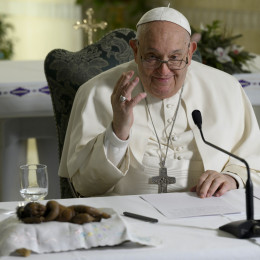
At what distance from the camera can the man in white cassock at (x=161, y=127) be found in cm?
342

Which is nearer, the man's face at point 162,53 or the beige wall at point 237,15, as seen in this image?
the man's face at point 162,53

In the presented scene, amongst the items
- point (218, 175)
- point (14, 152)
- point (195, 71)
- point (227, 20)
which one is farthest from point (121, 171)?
point (227, 20)

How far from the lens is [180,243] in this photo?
2396mm

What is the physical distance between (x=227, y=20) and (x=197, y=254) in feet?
26.5

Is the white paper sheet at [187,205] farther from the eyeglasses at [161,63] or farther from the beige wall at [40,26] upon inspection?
the beige wall at [40,26]

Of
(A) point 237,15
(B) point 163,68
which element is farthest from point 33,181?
(A) point 237,15

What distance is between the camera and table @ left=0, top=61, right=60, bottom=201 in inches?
205

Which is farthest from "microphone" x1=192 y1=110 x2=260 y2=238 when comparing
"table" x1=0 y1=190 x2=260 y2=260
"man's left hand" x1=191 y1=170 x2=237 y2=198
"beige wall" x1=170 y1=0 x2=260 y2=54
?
"beige wall" x1=170 y1=0 x2=260 y2=54

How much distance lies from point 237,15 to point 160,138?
6.55m

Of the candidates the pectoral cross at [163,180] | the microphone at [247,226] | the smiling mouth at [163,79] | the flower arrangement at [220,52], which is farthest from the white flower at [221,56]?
the microphone at [247,226]

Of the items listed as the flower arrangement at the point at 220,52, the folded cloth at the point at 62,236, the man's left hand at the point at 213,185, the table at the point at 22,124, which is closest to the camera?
the folded cloth at the point at 62,236

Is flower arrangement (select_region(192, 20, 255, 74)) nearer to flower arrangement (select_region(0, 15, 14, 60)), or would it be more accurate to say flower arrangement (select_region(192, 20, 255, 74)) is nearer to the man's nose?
the man's nose

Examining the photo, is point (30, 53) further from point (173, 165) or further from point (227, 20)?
point (173, 165)

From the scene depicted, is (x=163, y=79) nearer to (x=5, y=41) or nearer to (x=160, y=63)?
(x=160, y=63)
